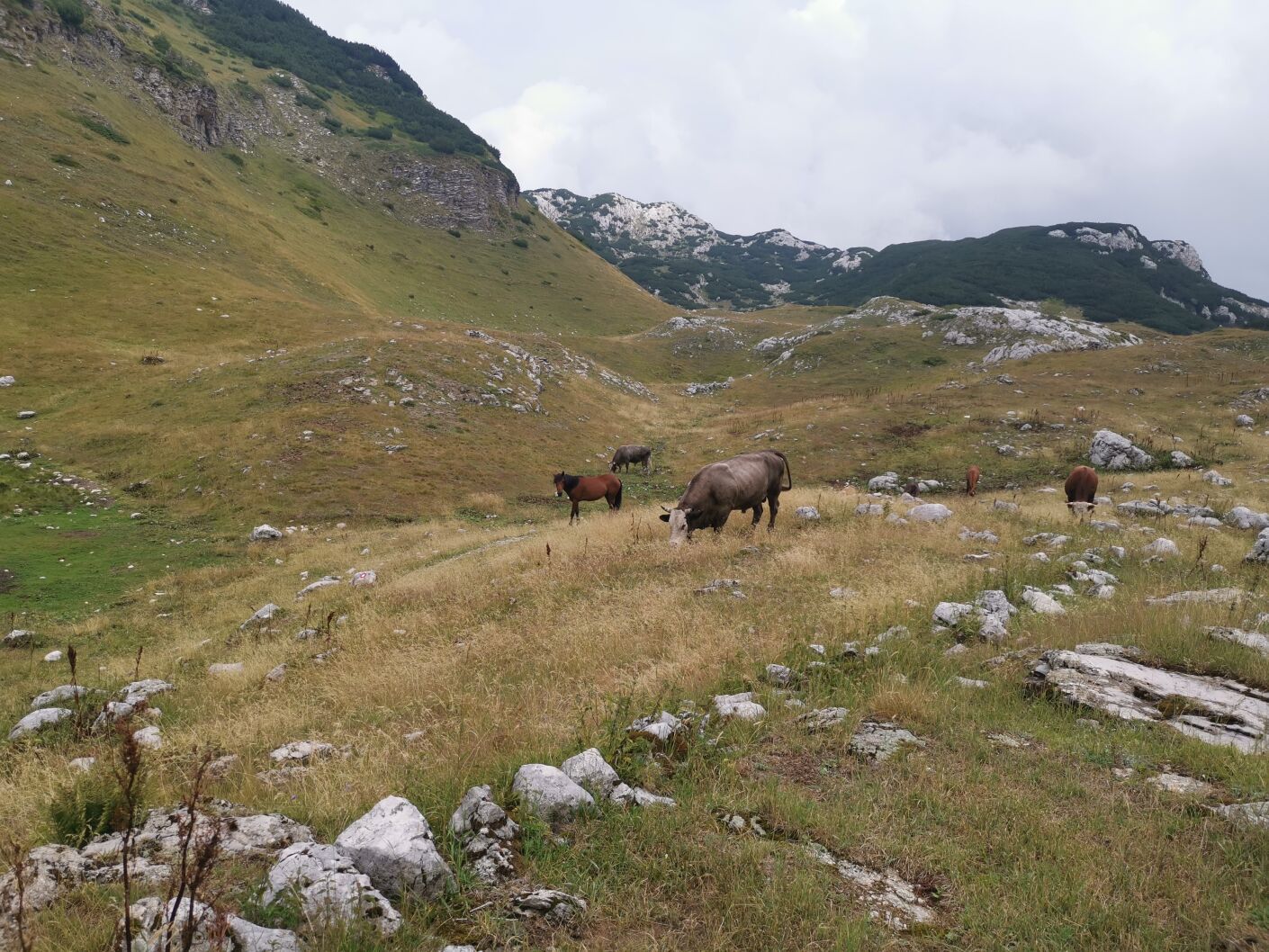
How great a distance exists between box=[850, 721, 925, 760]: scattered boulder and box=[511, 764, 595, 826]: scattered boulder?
106 inches

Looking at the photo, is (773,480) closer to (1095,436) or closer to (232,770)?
(232,770)

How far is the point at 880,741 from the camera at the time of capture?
5.71 meters

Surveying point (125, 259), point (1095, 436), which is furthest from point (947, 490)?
point (125, 259)

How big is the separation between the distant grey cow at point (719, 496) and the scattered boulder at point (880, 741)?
365 inches

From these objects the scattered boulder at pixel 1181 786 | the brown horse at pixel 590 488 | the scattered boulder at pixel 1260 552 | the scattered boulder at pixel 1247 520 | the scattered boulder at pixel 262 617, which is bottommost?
the scattered boulder at pixel 262 617

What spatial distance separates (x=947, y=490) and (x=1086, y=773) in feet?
84.8

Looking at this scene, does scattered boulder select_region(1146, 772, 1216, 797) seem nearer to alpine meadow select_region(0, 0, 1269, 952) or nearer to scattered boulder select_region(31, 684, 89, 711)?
alpine meadow select_region(0, 0, 1269, 952)

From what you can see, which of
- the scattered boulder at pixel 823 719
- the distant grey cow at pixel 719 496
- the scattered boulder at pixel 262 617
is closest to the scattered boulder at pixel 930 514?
the distant grey cow at pixel 719 496

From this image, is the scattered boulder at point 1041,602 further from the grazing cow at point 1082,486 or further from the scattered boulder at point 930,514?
the grazing cow at point 1082,486

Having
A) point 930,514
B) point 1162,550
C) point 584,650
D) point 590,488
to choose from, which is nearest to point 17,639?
point 584,650

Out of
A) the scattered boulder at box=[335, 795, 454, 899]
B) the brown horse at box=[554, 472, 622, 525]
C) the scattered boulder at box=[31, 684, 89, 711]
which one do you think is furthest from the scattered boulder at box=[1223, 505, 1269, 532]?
the scattered boulder at box=[31, 684, 89, 711]

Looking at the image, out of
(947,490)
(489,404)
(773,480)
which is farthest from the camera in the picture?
(489,404)

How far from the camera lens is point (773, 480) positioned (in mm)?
18203

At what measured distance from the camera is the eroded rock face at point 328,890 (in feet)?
A: 10.5
